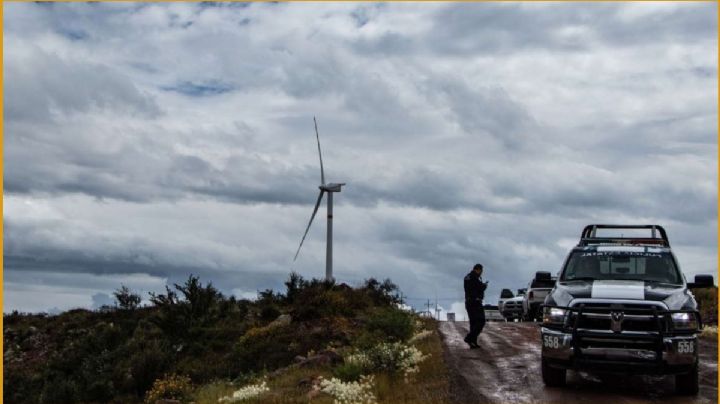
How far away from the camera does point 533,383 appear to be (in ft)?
48.0

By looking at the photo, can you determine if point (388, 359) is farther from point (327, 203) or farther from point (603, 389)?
point (327, 203)

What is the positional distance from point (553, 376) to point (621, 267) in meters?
2.28

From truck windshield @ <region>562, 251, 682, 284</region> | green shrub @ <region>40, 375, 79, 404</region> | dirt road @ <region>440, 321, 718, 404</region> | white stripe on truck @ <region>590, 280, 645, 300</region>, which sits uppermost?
truck windshield @ <region>562, 251, 682, 284</region>

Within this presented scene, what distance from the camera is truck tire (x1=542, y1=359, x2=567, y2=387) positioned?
1376 cm

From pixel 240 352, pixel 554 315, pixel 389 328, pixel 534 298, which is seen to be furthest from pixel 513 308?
pixel 554 315

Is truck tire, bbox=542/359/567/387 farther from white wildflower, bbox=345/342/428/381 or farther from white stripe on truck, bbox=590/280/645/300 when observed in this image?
white wildflower, bbox=345/342/428/381

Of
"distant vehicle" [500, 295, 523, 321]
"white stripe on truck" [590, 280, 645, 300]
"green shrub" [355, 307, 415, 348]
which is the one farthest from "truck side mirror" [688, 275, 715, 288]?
"distant vehicle" [500, 295, 523, 321]

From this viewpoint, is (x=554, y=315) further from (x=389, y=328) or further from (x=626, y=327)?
(x=389, y=328)

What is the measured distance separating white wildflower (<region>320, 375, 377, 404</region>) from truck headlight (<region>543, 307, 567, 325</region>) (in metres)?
3.18

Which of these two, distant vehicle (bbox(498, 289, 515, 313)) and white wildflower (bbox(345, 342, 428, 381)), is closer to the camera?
white wildflower (bbox(345, 342, 428, 381))

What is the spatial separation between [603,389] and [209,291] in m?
23.4

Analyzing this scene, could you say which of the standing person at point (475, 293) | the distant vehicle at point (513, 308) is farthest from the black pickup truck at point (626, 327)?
the distant vehicle at point (513, 308)

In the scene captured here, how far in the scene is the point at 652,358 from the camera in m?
12.2

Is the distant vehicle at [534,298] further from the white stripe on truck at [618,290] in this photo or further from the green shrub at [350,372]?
the white stripe on truck at [618,290]
